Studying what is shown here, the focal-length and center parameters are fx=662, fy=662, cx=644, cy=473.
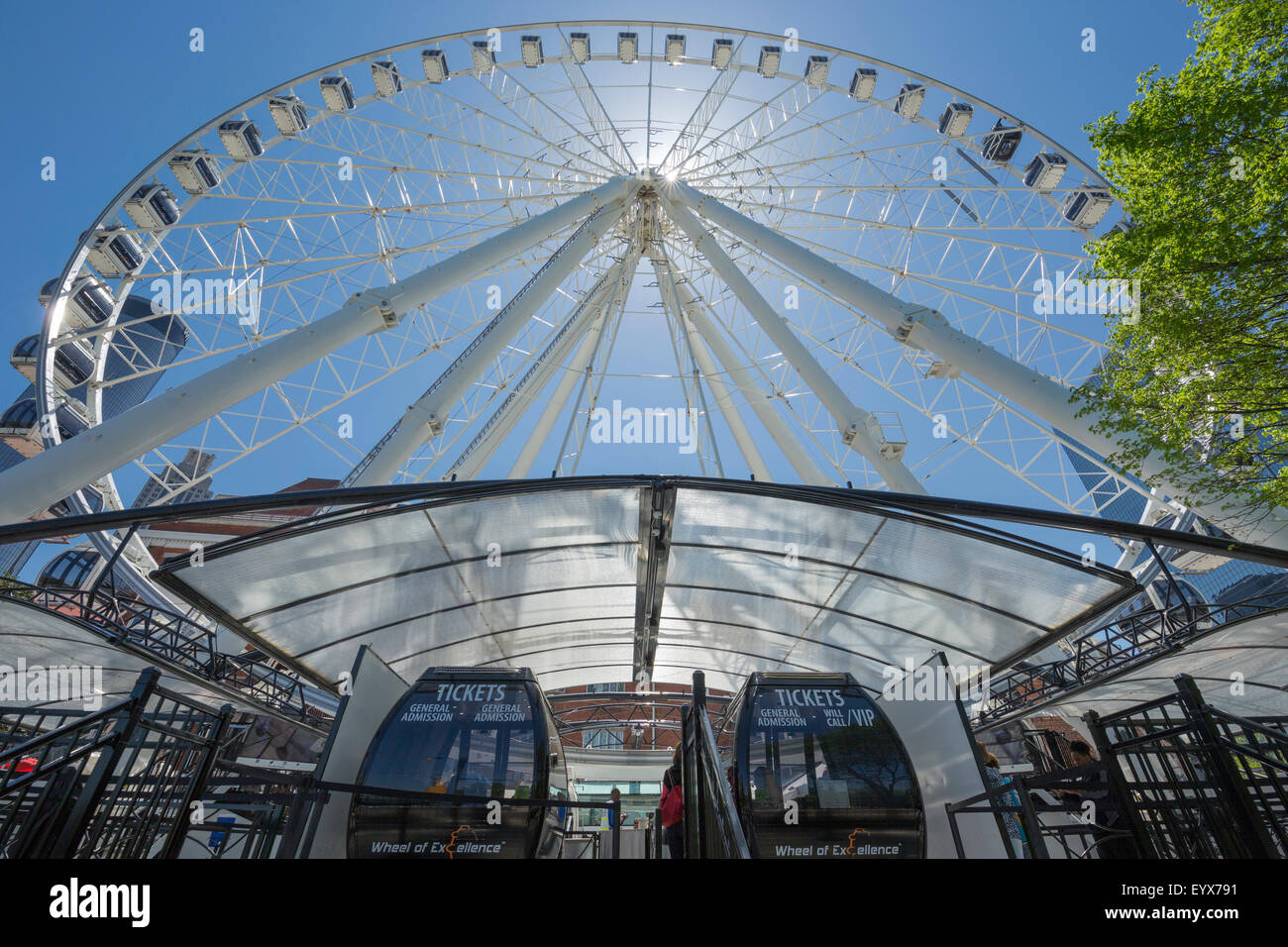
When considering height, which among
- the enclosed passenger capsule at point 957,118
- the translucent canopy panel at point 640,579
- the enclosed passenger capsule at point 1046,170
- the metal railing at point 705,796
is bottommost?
the metal railing at point 705,796

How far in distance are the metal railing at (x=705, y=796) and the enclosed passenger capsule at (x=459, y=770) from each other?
329cm

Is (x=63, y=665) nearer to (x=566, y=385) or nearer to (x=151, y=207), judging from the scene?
(x=151, y=207)

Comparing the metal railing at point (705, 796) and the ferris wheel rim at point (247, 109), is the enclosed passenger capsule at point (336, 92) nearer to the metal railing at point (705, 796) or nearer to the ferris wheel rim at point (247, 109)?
the ferris wheel rim at point (247, 109)

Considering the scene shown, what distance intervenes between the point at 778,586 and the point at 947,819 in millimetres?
5747

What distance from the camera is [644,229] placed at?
88.6ft

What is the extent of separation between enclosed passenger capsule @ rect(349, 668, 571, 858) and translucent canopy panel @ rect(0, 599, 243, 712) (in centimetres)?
524

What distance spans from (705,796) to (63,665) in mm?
17759

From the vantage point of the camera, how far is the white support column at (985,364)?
10781 mm

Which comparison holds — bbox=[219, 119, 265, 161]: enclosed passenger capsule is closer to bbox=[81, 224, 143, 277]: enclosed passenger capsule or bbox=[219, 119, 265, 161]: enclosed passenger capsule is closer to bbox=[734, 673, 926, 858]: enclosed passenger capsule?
bbox=[81, 224, 143, 277]: enclosed passenger capsule

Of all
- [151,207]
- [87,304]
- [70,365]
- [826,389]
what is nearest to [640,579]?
[826,389]

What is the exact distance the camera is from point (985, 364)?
14641 millimetres

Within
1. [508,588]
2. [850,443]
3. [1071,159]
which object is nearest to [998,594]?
[850,443]

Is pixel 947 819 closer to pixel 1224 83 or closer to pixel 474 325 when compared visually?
pixel 1224 83

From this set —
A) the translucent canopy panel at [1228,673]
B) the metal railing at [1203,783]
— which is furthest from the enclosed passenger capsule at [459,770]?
the translucent canopy panel at [1228,673]
